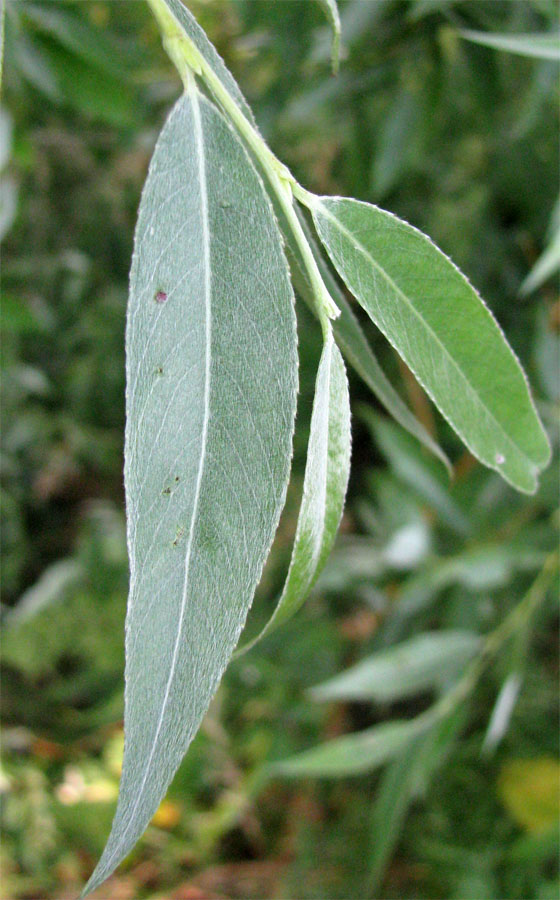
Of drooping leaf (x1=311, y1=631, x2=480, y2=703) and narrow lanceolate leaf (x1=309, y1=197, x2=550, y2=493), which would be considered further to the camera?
drooping leaf (x1=311, y1=631, x2=480, y2=703)

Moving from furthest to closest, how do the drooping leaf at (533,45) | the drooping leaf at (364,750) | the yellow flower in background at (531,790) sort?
the yellow flower in background at (531,790) → the drooping leaf at (364,750) → the drooping leaf at (533,45)

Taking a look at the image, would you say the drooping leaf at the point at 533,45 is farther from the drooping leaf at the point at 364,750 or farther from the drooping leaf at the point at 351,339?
the drooping leaf at the point at 364,750

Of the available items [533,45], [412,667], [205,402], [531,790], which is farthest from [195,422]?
[531,790]

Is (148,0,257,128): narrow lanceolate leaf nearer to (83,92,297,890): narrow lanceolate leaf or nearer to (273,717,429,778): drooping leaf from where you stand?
(83,92,297,890): narrow lanceolate leaf

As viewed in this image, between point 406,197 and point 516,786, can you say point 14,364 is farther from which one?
point 516,786

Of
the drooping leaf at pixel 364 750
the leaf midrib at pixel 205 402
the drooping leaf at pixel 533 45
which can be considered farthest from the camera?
the drooping leaf at pixel 364 750

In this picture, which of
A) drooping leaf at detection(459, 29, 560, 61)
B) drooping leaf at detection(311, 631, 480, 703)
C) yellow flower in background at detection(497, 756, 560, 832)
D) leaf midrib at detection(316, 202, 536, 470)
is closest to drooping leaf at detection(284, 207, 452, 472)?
leaf midrib at detection(316, 202, 536, 470)

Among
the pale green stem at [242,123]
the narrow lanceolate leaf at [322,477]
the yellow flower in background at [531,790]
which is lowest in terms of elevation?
the yellow flower in background at [531,790]

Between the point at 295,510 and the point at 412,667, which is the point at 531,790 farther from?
the point at 295,510

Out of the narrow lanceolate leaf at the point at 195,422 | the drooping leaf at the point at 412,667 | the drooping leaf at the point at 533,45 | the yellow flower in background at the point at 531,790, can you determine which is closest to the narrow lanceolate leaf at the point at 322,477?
the narrow lanceolate leaf at the point at 195,422
